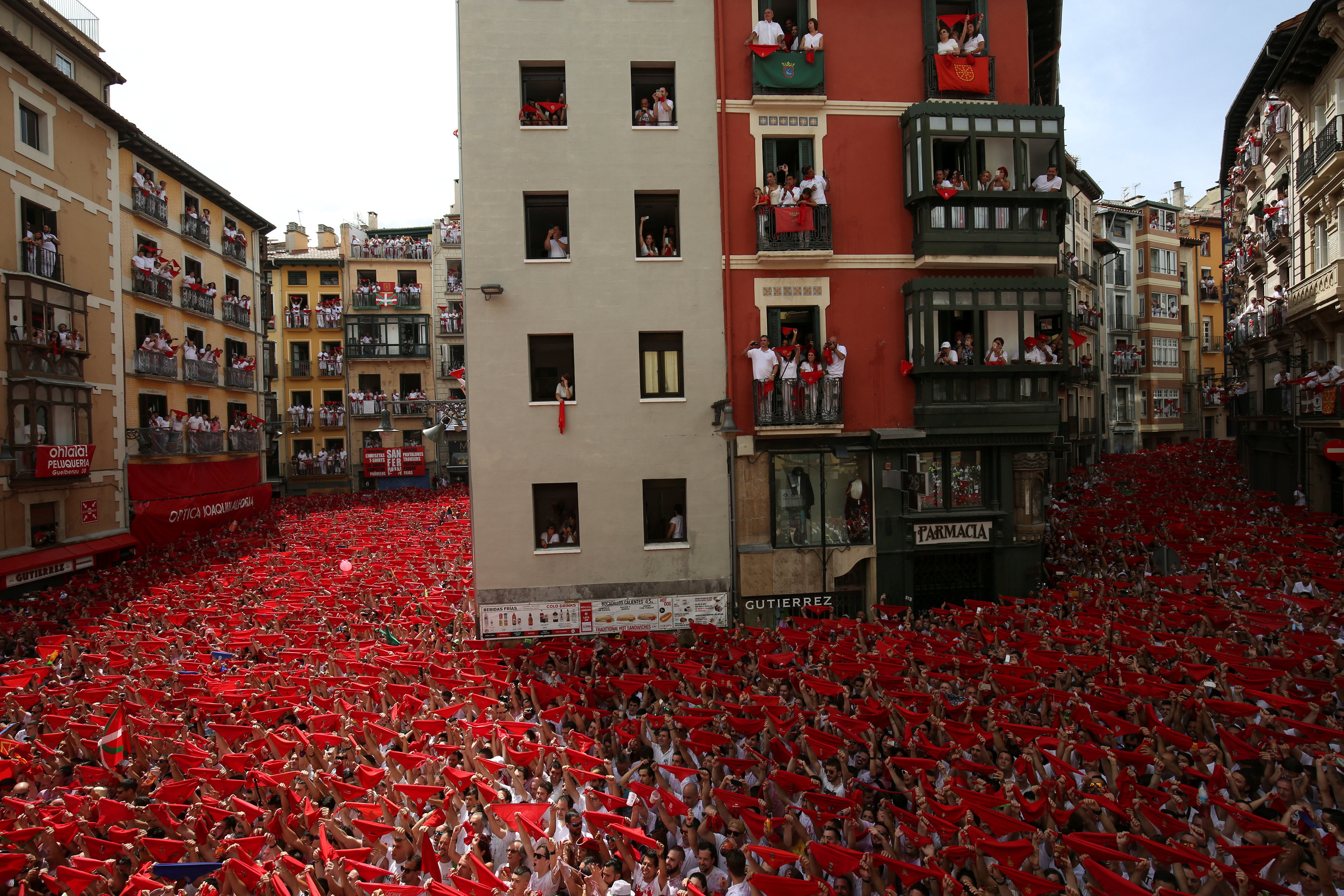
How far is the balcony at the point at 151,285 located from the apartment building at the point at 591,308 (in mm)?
21808

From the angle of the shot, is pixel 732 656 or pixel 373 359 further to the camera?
pixel 373 359

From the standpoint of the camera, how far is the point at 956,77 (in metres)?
19.8

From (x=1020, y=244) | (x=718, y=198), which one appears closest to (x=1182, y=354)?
(x=1020, y=244)

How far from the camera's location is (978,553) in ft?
67.6

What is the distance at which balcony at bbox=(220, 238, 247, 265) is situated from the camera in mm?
42125

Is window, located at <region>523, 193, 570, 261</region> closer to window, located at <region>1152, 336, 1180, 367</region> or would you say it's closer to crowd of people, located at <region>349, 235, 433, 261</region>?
crowd of people, located at <region>349, 235, 433, 261</region>

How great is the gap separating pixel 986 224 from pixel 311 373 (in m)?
51.7

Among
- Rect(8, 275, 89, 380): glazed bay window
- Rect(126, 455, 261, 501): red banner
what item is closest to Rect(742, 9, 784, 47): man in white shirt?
Rect(8, 275, 89, 380): glazed bay window

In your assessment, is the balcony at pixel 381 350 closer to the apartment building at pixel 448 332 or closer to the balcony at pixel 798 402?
the apartment building at pixel 448 332

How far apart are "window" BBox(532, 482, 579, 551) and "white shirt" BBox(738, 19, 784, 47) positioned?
38.9 feet

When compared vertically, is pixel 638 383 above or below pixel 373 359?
below

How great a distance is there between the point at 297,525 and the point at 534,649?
24002 mm

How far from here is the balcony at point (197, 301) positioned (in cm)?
3691

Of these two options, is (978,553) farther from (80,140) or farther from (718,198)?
(80,140)
